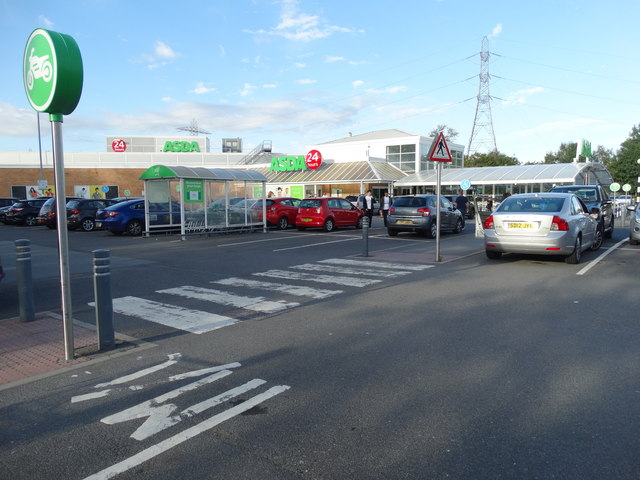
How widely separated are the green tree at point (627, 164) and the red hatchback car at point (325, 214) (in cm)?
6185

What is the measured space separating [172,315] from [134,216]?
47.8ft

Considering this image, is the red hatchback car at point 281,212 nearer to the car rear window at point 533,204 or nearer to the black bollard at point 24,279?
the car rear window at point 533,204

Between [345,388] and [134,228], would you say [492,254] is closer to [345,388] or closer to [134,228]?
[345,388]

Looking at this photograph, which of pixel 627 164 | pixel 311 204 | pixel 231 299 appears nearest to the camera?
pixel 231 299

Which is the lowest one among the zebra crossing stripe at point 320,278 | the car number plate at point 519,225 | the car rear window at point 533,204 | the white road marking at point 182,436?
the white road marking at point 182,436

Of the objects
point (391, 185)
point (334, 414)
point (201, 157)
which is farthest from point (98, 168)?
point (334, 414)

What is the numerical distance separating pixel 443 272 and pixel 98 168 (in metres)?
51.2

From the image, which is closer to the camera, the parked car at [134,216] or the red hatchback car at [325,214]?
the parked car at [134,216]

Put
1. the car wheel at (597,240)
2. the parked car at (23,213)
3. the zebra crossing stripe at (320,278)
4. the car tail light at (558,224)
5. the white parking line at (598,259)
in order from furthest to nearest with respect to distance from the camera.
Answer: the parked car at (23,213), the car wheel at (597,240), the car tail light at (558,224), the white parking line at (598,259), the zebra crossing stripe at (320,278)

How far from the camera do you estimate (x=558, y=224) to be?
10344 mm

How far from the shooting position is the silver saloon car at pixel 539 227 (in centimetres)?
1035

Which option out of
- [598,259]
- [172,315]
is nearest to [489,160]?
[598,259]

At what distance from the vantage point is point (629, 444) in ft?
10.8

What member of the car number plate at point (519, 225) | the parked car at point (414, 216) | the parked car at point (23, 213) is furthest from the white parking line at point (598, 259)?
the parked car at point (23, 213)
